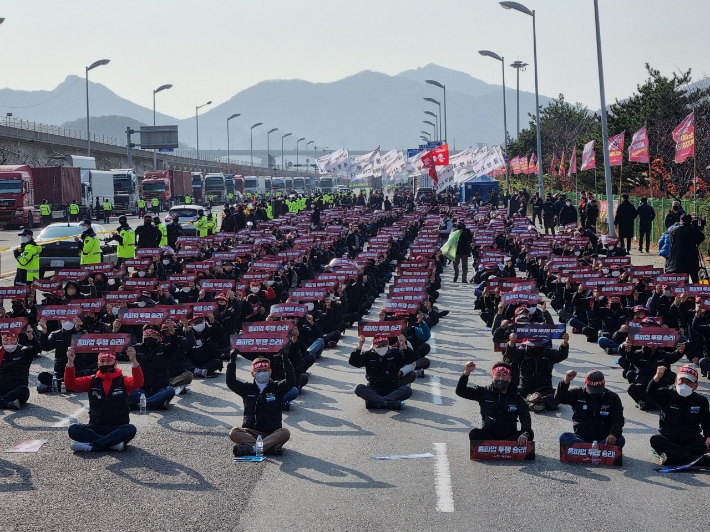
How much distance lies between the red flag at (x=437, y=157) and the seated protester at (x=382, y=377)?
43.7m

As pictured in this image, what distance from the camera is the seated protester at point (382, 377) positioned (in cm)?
1441

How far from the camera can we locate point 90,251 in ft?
89.7

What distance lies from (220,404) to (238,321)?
15.6 feet

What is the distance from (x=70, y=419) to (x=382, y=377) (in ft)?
14.0

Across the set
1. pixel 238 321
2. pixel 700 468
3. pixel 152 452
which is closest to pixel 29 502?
pixel 152 452

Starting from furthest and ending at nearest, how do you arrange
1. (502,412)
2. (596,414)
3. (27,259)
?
(27,259) → (502,412) → (596,414)

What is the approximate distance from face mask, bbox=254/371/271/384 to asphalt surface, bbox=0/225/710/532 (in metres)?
0.85

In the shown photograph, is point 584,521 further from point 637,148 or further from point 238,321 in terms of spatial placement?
point 637,148

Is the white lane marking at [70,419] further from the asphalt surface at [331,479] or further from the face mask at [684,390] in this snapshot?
the face mask at [684,390]

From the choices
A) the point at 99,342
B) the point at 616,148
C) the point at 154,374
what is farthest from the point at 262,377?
the point at 616,148

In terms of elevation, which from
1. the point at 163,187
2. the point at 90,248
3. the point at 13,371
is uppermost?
the point at 163,187

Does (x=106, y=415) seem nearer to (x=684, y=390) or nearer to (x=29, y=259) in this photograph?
(x=684, y=390)

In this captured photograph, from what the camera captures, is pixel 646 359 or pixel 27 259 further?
pixel 27 259

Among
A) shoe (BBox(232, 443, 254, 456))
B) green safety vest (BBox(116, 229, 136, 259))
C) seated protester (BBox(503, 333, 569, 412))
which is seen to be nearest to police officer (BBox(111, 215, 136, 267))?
green safety vest (BBox(116, 229, 136, 259))
